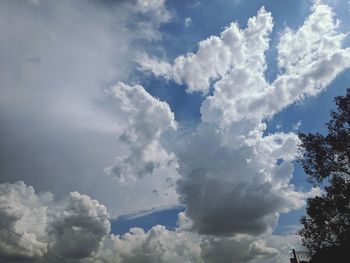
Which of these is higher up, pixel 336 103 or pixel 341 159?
pixel 336 103

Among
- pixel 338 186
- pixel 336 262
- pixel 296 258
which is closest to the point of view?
pixel 338 186

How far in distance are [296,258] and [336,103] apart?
29.0 m

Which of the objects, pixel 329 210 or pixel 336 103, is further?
pixel 329 210

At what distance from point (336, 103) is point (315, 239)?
13595 millimetres

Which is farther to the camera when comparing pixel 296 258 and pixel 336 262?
pixel 296 258

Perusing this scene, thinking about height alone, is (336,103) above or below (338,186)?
above

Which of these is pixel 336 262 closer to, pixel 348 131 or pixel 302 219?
pixel 302 219

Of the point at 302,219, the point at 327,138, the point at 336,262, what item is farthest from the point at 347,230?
the point at 336,262

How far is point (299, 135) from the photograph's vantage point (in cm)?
2795

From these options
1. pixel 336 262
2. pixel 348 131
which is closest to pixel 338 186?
pixel 348 131

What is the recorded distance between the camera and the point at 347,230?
29.3m

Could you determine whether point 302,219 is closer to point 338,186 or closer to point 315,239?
point 315,239

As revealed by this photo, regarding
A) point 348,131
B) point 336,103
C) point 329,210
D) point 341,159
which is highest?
point 336,103

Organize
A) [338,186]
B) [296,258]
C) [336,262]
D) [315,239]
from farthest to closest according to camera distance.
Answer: [296,258]
[336,262]
[315,239]
[338,186]
